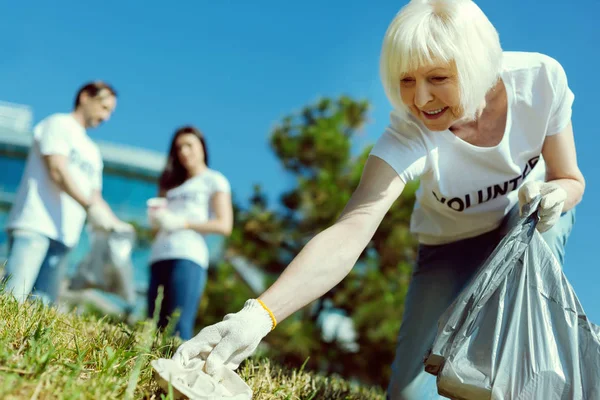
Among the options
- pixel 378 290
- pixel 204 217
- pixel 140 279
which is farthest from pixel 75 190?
pixel 140 279

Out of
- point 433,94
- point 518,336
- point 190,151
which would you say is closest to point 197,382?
point 518,336

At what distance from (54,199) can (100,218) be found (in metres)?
0.40

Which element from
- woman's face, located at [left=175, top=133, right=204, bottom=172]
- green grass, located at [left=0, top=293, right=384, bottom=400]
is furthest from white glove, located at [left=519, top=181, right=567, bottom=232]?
woman's face, located at [left=175, top=133, right=204, bottom=172]

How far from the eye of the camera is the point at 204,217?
3.77 m

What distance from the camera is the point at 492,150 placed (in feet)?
6.77

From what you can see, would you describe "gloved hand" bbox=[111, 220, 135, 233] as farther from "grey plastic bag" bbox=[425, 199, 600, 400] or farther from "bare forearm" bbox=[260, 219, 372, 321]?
"grey plastic bag" bbox=[425, 199, 600, 400]

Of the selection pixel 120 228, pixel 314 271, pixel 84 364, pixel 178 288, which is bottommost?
pixel 84 364

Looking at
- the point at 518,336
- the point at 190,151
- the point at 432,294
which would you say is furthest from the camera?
the point at 190,151

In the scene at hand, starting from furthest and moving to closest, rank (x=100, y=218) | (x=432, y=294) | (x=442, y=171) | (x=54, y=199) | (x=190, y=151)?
(x=190, y=151)
(x=100, y=218)
(x=54, y=199)
(x=432, y=294)
(x=442, y=171)

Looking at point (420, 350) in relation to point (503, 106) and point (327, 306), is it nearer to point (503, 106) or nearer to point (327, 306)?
point (503, 106)

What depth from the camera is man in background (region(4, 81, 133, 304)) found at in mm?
3207

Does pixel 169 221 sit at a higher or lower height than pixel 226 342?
higher

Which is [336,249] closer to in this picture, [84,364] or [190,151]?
[84,364]

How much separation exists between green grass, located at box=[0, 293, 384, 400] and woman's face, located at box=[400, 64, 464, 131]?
0.89 metres
